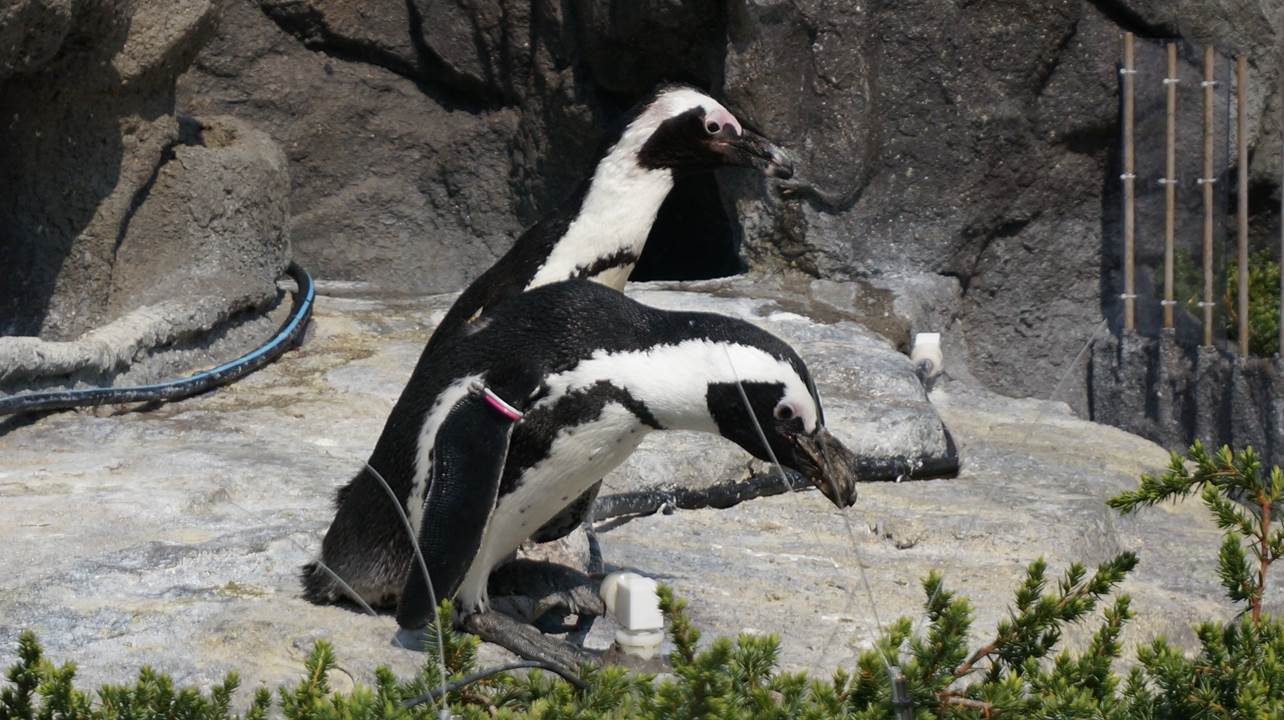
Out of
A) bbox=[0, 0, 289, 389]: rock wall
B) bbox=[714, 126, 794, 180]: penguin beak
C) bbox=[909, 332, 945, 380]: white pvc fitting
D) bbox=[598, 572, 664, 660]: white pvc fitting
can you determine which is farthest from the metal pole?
bbox=[598, 572, 664, 660]: white pvc fitting

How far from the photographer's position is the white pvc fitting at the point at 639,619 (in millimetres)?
2893

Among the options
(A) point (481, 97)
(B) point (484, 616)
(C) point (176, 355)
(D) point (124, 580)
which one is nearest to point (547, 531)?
(B) point (484, 616)

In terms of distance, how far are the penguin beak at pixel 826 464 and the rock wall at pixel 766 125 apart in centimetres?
374

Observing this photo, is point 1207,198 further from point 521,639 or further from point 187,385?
point 521,639

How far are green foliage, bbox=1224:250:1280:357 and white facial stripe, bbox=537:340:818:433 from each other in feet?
14.7

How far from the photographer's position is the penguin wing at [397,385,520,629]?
288cm

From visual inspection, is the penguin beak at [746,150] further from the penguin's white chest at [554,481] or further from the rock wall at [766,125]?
the rock wall at [766,125]

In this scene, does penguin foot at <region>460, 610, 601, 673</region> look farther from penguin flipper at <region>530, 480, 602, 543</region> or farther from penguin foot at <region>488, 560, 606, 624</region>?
penguin flipper at <region>530, 480, 602, 543</region>

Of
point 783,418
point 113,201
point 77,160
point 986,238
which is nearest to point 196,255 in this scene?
point 113,201

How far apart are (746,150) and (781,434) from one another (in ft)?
5.29

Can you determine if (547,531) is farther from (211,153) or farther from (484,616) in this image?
(211,153)

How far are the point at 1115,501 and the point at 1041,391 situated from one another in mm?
4897

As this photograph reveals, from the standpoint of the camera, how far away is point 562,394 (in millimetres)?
2910

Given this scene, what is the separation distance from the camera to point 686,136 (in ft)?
14.1
